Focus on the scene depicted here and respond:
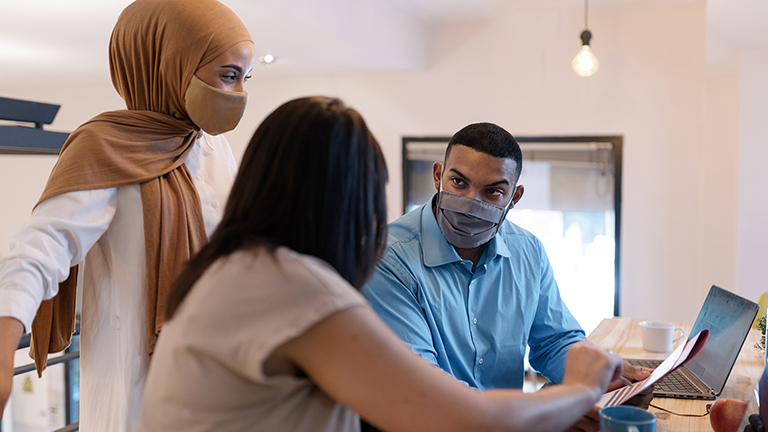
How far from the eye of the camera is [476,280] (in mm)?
1439

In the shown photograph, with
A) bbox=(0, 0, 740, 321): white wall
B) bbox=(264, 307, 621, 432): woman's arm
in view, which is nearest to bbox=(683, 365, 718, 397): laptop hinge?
bbox=(264, 307, 621, 432): woman's arm

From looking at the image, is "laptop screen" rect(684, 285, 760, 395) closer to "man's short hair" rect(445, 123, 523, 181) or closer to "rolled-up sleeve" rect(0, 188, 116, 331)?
"man's short hair" rect(445, 123, 523, 181)

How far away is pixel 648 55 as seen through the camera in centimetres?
364

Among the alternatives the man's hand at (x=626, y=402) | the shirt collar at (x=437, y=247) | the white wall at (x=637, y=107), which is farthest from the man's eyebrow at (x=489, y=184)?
the white wall at (x=637, y=107)

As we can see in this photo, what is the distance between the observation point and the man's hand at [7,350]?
0.82 meters

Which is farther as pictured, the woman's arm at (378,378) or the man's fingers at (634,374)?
the man's fingers at (634,374)

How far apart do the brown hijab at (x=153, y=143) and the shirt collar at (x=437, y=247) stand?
51cm

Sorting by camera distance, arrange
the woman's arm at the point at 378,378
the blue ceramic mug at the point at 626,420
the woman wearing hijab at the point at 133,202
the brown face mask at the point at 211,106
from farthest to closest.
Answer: the brown face mask at the point at 211,106 → the woman wearing hijab at the point at 133,202 → the blue ceramic mug at the point at 626,420 → the woman's arm at the point at 378,378

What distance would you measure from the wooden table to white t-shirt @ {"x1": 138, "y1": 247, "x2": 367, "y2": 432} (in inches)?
32.0

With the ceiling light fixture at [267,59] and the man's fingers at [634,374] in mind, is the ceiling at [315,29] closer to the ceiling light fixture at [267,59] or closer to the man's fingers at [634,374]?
the ceiling light fixture at [267,59]

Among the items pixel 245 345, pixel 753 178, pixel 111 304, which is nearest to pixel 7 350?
pixel 111 304

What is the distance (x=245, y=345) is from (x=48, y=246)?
20.3 inches

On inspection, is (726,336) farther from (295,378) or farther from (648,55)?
(648,55)

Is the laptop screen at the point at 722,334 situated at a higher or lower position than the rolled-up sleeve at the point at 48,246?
lower
